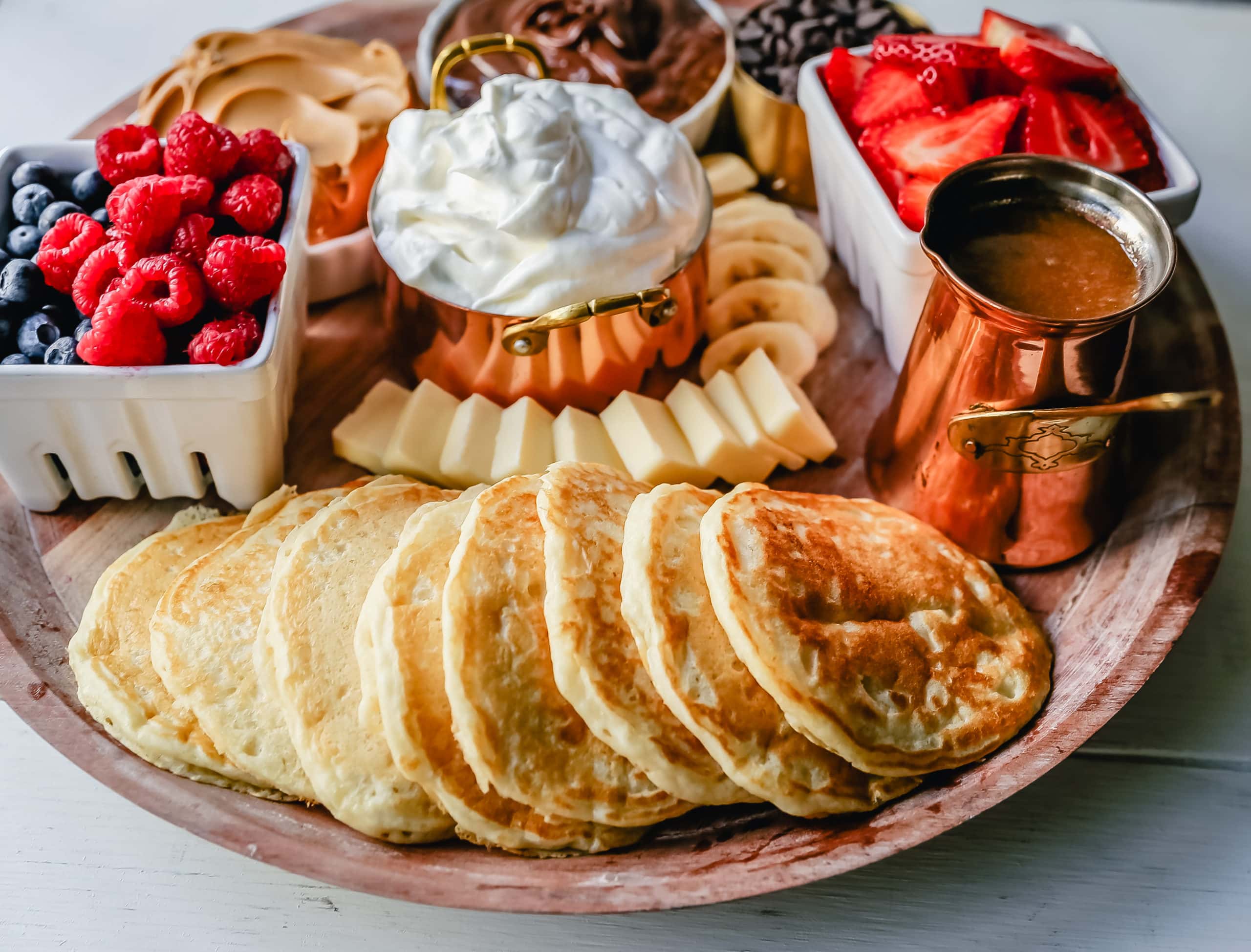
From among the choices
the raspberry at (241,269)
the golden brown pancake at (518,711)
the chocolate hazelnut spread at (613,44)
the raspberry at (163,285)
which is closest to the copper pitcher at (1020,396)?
the golden brown pancake at (518,711)

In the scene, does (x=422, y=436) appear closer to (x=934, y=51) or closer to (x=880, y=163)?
(x=880, y=163)

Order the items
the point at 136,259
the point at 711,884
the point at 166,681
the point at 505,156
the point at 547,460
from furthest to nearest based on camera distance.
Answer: the point at 547,460
the point at 505,156
the point at 136,259
the point at 166,681
the point at 711,884

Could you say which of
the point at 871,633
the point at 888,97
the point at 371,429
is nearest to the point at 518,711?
the point at 871,633

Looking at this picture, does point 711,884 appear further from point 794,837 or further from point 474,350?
point 474,350

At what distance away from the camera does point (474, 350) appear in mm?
1831

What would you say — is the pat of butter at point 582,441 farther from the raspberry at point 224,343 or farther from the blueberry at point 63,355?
the blueberry at point 63,355

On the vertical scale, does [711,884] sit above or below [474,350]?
below

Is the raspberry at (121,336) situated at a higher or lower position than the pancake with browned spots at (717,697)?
higher

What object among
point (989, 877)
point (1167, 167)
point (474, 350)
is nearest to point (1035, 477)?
point (989, 877)

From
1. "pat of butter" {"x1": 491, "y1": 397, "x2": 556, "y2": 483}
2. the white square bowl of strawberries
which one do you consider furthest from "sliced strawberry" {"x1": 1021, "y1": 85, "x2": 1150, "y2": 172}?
"pat of butter" {"x1": 491, "y1": 397, "x2": 556, "y2": 483}

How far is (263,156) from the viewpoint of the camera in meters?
1.73

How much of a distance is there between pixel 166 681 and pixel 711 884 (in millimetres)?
761

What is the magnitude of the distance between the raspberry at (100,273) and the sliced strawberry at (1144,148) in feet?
5.37

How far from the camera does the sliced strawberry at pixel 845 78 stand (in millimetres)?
2033
